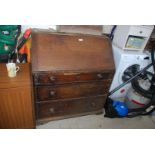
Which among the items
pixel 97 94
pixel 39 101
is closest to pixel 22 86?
pixel 39 101

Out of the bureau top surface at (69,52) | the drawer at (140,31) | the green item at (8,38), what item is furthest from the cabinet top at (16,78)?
the drawer at (140,31)

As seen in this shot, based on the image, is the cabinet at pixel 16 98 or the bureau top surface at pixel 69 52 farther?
the bureau top surface at pixel 69 52

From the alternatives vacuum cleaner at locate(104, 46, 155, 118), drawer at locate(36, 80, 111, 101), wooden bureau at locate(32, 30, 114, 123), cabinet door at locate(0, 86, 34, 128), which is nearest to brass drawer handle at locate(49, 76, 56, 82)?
wooden bureau at locate(32, 30, 114, 123)

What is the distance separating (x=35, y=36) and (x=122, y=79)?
142 cm

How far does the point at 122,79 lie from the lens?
2.05 metres

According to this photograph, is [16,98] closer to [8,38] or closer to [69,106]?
[69,106]

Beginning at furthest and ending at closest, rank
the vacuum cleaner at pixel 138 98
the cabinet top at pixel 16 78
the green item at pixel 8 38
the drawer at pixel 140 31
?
the vacuum cleaner at pixel 138 98, the drawer at pixel 140 31, the green item at pixel 8 38, the cabinet top at pixel 16 78

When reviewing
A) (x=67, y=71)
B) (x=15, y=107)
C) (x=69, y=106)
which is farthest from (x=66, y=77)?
(x=15, y=107)

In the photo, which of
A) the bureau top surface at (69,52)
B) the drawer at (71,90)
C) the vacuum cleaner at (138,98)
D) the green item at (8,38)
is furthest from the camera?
the vacuum cleaner at (138,98)

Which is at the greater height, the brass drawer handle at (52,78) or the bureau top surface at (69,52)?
the bureau top surface at (69,52)

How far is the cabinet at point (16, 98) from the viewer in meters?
1.13

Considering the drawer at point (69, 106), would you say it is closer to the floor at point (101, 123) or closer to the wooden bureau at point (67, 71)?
the wooden bureau at point (67, 71)

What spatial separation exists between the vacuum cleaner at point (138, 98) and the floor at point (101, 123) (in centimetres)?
8

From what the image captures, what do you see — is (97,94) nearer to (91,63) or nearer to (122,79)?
(91,63)
